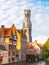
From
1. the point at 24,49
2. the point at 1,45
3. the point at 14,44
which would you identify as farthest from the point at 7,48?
the point at 24,49

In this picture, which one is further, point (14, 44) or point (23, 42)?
point (23, 42)

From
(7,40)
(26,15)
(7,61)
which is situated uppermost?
(26,15)

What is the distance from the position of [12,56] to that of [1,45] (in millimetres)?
5935

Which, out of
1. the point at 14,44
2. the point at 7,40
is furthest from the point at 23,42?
the point at 7,40

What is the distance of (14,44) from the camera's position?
221 feet

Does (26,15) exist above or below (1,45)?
above

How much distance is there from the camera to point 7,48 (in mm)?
61281

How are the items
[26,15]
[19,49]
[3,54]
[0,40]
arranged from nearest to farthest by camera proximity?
[3,54]
[0,40]
[19,49]
[26,15]

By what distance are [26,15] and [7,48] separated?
71.1 meters

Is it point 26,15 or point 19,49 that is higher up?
point 26,15

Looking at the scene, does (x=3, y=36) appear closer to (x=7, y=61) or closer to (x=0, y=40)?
(x=0, y=40)

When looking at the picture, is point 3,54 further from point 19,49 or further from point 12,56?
point 19,49

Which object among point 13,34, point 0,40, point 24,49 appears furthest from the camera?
point 24,49

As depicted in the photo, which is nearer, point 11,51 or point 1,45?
point 1,45
